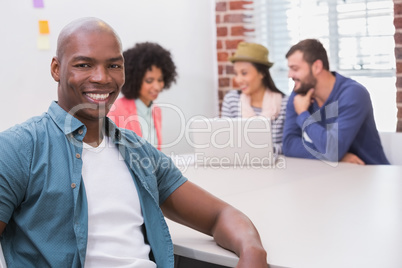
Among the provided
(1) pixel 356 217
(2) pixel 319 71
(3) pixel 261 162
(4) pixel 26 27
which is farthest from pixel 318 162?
(4) pixel 26 27

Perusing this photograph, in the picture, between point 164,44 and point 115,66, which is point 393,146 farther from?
point 115,66

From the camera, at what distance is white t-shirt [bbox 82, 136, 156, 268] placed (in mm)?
1252

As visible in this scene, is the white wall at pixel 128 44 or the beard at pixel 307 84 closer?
the white wall at pixel 128 44

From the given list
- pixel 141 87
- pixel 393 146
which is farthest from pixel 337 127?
pixel 141 87

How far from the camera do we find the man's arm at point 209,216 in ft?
4.60

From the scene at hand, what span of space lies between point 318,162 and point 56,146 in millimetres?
1806

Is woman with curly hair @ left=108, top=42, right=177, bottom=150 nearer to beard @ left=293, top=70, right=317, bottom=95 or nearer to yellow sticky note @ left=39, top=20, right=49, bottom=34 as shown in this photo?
yellow sticky note @ left=39, top=20, right=49, bottom=34

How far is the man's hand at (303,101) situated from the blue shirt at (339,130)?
0.05 meters

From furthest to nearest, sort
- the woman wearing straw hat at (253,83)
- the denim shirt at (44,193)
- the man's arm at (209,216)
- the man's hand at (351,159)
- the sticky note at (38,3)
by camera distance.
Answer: the woman wearing straw hat at (253,83) < the sticky note at (38,3) < the man's hand at (351,159) < the man's arm at (209,216) < the denim shirt at (44,193)

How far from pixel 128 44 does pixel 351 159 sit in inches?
66.4

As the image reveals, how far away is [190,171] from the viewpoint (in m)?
2.68

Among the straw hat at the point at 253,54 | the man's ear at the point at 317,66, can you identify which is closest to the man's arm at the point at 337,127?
the man's ear at the point at 317,66

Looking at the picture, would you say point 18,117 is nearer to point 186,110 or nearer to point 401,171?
point 186,110

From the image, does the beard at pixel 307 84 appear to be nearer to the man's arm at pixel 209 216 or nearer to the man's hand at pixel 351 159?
the man's hand at pixel 351 159
